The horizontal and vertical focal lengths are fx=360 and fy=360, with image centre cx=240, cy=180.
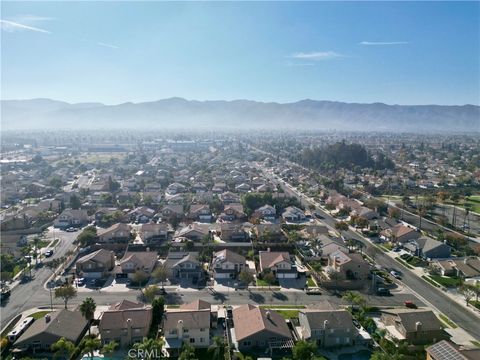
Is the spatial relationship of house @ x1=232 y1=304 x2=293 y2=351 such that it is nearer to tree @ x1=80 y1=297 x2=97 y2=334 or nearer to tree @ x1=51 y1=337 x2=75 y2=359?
tree @ x1=80 y1=297 x2=97 y2=334

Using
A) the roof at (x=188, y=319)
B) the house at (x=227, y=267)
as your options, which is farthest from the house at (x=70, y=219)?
the roof at (x=188, y=319)

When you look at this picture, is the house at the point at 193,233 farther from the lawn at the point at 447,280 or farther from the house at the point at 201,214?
the lawn at the point at 447,280

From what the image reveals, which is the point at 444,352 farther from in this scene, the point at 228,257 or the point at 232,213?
the point at 232,213

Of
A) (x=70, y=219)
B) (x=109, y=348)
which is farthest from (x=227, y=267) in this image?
(x=70, y=219)

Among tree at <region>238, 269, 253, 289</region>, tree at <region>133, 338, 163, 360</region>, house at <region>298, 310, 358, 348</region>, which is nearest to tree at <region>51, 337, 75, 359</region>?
tree at <region>133, 338, 163, 360</region>

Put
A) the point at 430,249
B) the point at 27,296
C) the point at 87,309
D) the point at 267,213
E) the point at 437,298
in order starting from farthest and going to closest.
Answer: the point at 267,213, the point at 430,249, the point at 437,298, the point at 27,296, the point at 87,309

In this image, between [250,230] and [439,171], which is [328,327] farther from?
[439,171]
